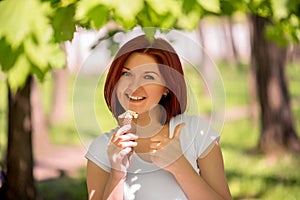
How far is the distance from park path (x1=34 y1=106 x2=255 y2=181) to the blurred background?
24 millimetres

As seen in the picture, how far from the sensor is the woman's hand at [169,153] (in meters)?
2.53

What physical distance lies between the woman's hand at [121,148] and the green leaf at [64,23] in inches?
25.7

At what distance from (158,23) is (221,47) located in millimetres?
47002

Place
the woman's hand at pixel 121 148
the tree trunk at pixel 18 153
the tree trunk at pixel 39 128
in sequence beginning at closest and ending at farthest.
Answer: the woman's hand at pixel 121 148 → the tree trunk at pixel 18 153 → the tree trunk at pixel 39 128

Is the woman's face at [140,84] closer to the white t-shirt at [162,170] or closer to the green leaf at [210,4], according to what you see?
the white t-shirt at [162,170]

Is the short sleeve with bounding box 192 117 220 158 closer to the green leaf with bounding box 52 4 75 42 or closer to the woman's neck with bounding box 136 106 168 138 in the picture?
the woman's neck with bounding box 136 106 168 138

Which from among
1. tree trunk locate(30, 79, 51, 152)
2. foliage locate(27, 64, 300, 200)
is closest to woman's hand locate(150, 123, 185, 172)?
foliage locate(27, 64, 300, 200)

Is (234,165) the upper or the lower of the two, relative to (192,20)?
lower

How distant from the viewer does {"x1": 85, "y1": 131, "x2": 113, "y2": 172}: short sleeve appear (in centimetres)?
268

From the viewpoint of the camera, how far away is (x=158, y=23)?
273 cm

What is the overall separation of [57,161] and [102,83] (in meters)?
11.4

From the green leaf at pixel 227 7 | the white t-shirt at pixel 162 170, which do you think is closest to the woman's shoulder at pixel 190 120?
the white t-shirt at pixel 162 170

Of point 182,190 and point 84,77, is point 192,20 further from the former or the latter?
point 182,190

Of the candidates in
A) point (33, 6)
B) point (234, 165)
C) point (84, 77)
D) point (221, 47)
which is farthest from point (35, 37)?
point (221, 47)
